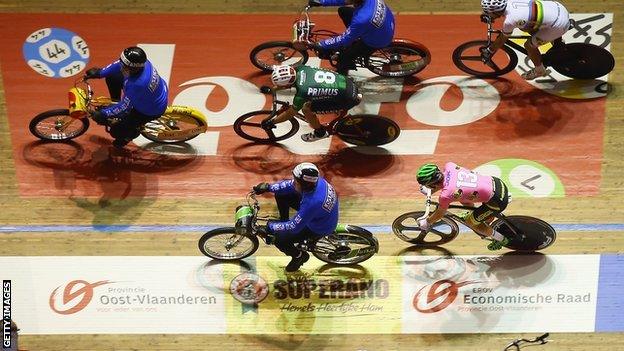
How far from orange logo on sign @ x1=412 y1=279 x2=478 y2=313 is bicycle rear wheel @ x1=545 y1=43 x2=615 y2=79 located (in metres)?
4.31

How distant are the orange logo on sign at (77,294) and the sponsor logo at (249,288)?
1.66 metres

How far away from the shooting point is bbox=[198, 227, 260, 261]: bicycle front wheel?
1095cm

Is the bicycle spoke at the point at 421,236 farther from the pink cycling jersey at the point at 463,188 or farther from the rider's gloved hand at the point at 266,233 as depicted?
the rider's gloved hand at the point at 266,233

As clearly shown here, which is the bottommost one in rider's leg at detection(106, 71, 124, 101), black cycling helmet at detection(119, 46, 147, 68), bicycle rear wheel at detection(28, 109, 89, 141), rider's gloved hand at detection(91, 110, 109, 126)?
rider's gloved hand at detection(91, 110, 109, 126)

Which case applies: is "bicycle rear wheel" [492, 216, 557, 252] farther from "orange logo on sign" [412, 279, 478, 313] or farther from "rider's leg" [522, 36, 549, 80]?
"rider's leg" [522, 36, 549, 80]

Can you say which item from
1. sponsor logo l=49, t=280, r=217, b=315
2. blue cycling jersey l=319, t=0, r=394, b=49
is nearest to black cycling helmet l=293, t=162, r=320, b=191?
sponsor logo l=49, t=280, r=217, b=315

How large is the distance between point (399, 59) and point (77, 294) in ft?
19.9

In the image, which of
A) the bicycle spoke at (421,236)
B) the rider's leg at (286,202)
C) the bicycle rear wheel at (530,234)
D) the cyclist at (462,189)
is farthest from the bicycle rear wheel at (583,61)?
the rider's leg at (286,202)

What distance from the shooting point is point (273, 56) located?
44.9 ft

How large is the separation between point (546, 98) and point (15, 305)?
27.5 ft

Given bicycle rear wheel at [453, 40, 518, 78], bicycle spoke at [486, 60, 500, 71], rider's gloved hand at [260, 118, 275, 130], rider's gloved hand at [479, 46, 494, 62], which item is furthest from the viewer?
bicycle rear wheel at [453, 40, 518, 78]

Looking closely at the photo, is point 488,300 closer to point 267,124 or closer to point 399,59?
point 267,124

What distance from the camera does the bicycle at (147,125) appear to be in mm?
12250

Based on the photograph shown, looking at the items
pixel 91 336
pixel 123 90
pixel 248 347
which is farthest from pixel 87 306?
pixel 123 90
